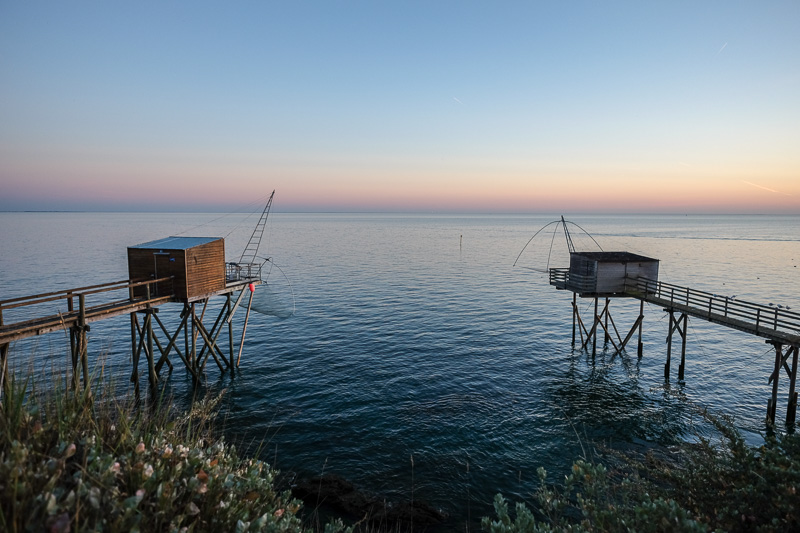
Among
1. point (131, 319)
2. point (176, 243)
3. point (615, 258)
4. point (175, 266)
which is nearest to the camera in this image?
point (131, 319)

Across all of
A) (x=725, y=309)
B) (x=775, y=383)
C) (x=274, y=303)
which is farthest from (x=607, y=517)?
(x=274, y=303)

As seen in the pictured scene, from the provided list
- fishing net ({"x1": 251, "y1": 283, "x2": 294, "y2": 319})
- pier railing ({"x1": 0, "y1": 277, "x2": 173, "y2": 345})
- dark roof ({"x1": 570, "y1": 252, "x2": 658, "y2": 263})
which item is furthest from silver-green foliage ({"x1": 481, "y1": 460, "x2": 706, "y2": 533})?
fishing net ({"x1": 251, "y1": 283, "x2": 294, "y2": 319})

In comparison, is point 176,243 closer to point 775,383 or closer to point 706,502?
point 706,502

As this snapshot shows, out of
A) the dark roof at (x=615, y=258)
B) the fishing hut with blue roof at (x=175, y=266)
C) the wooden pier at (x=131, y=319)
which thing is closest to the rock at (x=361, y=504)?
the wooden pier at (x=131, y=319)

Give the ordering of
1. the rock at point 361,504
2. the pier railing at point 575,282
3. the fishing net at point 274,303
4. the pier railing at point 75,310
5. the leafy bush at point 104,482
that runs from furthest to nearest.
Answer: the fishing net at point 274,303
the pier railing at point 575,282
the pier railing at point 75,310
the rock at point 361,504
the leafy bush at point 104,482

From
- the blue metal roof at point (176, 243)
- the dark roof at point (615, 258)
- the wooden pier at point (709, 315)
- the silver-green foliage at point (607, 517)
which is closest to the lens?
the silver-green foliage at point (607, 517)

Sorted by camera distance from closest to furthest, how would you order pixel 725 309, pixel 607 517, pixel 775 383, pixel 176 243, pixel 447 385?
pixel 607 517
pixel 775 383
pixel 176 243
pixel 725 309
pixel 447 385

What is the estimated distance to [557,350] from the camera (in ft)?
110

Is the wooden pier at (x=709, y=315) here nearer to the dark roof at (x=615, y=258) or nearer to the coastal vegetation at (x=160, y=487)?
the dark roof at (x=615, y=258)

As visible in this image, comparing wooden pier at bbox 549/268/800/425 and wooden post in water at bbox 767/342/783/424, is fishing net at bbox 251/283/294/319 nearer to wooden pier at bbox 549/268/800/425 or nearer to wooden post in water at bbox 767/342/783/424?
wooden pier at bbox 549/268/800/425

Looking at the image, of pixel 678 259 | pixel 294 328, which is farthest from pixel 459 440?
pixel 678 259

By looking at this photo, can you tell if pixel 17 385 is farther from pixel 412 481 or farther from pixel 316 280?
pixel 316 280

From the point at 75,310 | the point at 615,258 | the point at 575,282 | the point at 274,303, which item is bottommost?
the point at 274,303

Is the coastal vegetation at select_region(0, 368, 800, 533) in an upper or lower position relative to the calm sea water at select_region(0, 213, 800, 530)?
upper
